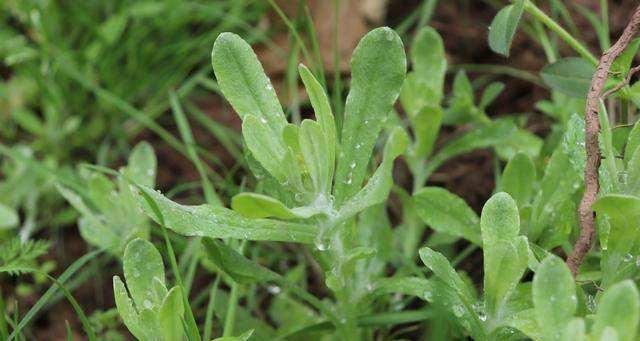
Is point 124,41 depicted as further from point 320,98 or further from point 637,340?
point 637,340

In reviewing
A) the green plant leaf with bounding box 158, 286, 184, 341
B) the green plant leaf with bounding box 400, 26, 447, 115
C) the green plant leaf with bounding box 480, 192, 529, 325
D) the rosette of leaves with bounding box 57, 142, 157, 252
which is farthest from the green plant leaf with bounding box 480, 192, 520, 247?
the rosette of leaves with bounding box 57, 142, 157, 252

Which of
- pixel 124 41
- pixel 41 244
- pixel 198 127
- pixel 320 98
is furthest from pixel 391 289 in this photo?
pixel 124 41

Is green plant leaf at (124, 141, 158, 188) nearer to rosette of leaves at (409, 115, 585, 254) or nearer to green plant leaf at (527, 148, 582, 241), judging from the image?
rosette of leaves at (409, 115, 585, 254)

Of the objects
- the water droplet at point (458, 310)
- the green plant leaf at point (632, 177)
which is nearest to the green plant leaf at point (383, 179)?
the water droplet at point (458, 310)

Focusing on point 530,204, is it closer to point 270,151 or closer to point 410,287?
point 410,287

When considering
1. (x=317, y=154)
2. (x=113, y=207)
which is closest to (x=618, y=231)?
(x=317, y=154)
